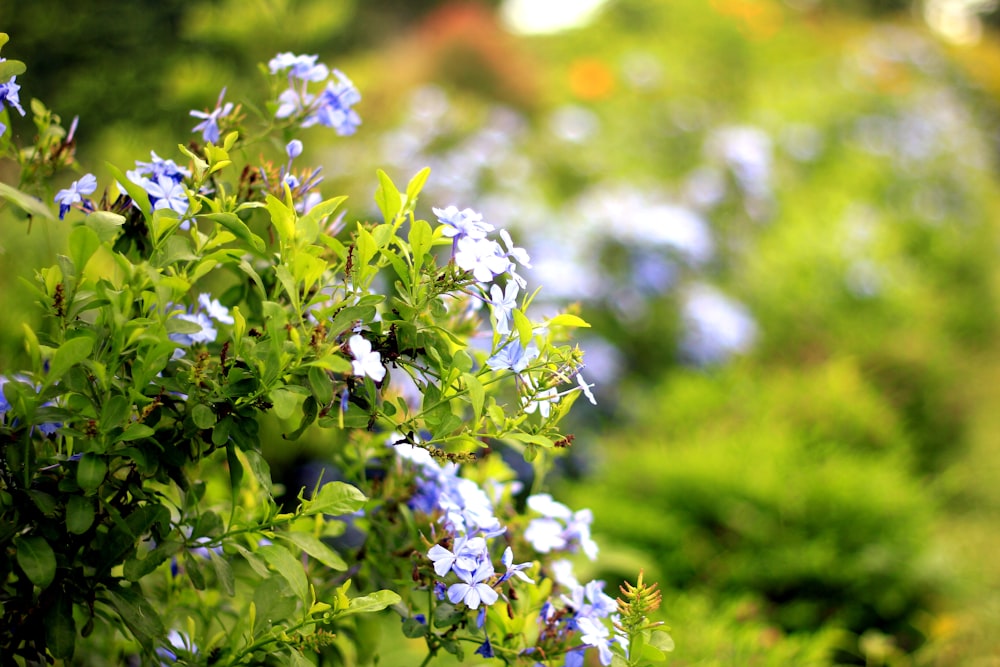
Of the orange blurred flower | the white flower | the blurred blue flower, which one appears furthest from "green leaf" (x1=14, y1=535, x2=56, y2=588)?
the orange blurred flower


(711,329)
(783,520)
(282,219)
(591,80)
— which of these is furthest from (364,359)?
(591,80)

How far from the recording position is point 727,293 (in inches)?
159

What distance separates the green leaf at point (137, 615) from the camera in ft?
2.77

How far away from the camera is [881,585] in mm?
2295

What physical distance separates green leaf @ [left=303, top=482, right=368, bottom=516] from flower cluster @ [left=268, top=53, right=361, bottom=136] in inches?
17.4

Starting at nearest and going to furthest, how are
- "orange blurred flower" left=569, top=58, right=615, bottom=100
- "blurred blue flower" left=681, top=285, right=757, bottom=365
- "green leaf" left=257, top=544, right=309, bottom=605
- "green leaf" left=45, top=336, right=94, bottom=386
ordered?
1. "green leaf" left=45, top=336, right=94, bottom=386
2. "green leaf" left=257, top=544, right=309, bottom=605
3. "blurred blue flower" left=681, top=285, right=757, bottom=365
4. "orange blurred flower" left=569, top=58, right=615, bottom=100

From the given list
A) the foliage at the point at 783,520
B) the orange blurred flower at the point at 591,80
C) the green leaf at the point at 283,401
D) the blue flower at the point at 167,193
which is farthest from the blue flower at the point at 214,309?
the orange blurred flower at the point at 591,80

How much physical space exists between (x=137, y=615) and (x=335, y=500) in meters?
0.23

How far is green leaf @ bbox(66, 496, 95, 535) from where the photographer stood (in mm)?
796

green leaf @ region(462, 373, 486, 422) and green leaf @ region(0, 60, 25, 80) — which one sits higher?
green leaf @ region(0, 60, 25, 80)

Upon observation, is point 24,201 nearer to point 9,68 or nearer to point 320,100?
point 9,68

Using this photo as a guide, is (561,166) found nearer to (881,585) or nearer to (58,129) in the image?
(881,585)

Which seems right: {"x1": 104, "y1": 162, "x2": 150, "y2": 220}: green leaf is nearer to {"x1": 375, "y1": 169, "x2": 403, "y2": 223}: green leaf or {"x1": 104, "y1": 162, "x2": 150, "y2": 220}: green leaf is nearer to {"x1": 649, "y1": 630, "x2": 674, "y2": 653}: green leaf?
{"x1": 375, "y1": 169, "x2": 403, "y2": 223}: green leaf

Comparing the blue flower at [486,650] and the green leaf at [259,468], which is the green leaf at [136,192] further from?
the blue flower at [486,650]
